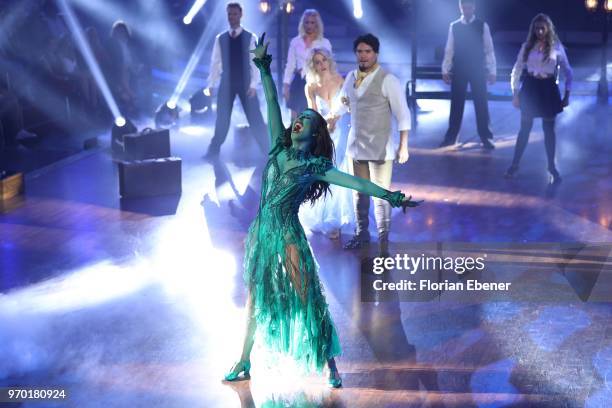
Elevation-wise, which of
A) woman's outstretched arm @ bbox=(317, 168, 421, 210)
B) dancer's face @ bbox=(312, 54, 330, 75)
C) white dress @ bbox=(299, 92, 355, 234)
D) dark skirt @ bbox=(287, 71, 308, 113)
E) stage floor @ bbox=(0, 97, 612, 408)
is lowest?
stage floor @ bbox=(0, 97, 612, 408)

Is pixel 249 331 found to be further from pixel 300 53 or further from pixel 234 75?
pixel 234 75

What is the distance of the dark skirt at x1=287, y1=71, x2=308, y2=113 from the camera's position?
11258mm

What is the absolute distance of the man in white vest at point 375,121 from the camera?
24.5 ft

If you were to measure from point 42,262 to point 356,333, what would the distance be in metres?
2.96

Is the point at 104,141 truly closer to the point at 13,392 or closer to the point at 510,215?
the point at 510,215

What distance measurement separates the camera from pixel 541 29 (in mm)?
9672

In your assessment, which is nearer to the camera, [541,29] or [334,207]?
[334,207]

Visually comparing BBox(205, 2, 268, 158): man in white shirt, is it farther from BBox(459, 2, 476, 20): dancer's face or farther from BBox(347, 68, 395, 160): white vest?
BBox(347, 68, 395, 160): white vest

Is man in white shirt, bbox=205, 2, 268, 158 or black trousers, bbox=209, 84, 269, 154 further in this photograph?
black trousers, bbox=209, 84, 269, 154

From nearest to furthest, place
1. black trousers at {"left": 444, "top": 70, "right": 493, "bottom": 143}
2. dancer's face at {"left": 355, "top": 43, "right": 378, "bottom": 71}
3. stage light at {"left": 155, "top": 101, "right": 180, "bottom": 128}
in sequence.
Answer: dancer's face at {"left": 355, "top": 43, "right": 378, "bottom": 71}, black trousers at {"left": 444, "top": 70, "right": 493, "bottom": 143}, stage light at {"left": 155, "top": 101, "right": 180, "bottom": 128}

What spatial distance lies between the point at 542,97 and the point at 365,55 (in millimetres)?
3386

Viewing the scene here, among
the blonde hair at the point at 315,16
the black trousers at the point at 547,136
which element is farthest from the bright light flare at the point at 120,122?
the black trousers at the point at 547,136

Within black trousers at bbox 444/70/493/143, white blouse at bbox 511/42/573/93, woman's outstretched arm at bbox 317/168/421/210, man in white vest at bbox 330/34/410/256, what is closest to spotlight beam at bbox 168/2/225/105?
black trousers at bbox 444/70/493/143

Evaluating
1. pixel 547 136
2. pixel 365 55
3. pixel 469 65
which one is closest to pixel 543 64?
pixel 547 136
